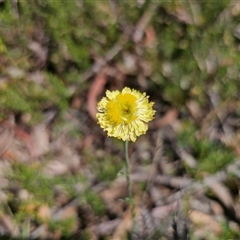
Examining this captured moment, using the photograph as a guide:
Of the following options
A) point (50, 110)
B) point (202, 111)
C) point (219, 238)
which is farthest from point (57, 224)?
point (202, 111)

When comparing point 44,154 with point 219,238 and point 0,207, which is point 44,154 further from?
point 219,238

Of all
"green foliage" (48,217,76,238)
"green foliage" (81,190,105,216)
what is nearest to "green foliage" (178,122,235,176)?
"green foliage" (81,190,105,216)

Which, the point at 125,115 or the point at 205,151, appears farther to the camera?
the point at 205,151

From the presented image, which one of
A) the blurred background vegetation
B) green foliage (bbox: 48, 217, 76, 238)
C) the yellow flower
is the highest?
the yellow flower

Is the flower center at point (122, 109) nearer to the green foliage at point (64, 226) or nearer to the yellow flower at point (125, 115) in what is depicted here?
the yellow flower at point (125, 115)

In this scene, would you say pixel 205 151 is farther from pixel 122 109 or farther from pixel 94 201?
pixel 122 109

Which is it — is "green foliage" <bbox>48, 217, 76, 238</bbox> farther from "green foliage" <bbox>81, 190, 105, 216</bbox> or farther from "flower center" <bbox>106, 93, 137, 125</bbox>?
"flower center" <bbox>106, 93, 137, 125</bbox>

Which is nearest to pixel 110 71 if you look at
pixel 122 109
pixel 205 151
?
pixel 205 151

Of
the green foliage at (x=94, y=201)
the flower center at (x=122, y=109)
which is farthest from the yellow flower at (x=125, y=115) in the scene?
the green foliage at (x=94, y=201)
